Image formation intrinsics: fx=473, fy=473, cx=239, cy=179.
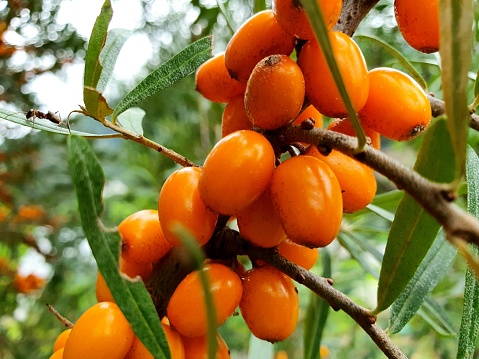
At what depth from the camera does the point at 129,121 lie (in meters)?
0.75

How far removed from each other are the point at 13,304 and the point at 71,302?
22cm

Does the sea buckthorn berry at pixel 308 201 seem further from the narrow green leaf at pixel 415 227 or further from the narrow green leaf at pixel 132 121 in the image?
the narrow green leaf at pixel 132 121

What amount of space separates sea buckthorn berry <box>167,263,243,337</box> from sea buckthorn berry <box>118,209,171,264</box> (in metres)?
0.08

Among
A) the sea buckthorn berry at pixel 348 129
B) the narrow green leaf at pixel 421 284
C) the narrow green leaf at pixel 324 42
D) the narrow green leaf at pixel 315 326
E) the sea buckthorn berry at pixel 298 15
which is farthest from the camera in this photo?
the narrow green leaf at pixel 315 326

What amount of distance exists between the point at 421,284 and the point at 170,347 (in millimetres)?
398

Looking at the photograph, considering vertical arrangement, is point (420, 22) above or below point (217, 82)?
above

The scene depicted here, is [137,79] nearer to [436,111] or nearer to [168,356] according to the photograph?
[436,111]

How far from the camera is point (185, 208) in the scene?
1.75 feet

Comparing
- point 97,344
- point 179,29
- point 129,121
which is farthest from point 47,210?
point 97,344

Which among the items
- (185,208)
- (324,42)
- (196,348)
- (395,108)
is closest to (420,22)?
(395,108)

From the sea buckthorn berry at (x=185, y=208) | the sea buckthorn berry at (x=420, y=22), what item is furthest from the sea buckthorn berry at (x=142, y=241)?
the sea buckthorn berry at (x=420, y=22)

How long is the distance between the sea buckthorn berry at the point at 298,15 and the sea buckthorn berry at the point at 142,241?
1.00ft

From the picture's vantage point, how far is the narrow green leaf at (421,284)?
71cm

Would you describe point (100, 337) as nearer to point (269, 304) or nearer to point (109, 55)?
point (269, 304)
